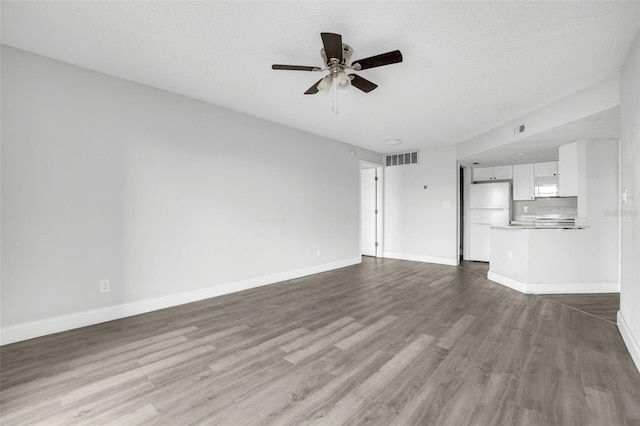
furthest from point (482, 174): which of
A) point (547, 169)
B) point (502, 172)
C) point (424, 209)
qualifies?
point (424, 209)

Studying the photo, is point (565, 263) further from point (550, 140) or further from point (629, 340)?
point (629, 340)

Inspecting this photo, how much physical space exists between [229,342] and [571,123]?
14.5 ft

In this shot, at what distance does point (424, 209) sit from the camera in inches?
248

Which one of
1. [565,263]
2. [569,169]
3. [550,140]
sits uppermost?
[550,140]

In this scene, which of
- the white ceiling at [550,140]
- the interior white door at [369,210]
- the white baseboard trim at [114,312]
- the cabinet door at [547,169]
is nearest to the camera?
the white baseboard trim at [114,312]

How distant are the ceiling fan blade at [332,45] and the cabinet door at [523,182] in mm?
5580

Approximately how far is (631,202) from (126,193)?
4.65 metres

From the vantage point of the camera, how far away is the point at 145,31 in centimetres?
220

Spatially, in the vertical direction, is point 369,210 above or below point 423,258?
above

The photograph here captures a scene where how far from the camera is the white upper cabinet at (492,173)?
624cm

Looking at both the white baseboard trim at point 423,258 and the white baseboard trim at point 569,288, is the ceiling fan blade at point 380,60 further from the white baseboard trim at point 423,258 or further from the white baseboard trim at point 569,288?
the white baseboard trim at point 423,258

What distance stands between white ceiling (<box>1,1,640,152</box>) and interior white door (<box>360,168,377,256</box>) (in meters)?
3.52

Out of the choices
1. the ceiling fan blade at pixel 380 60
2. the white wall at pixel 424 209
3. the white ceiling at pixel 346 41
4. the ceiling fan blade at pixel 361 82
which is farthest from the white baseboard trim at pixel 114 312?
the white wall at pixel 424 209

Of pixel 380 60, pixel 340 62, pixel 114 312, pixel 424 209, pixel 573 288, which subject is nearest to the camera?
pixel 380 60
